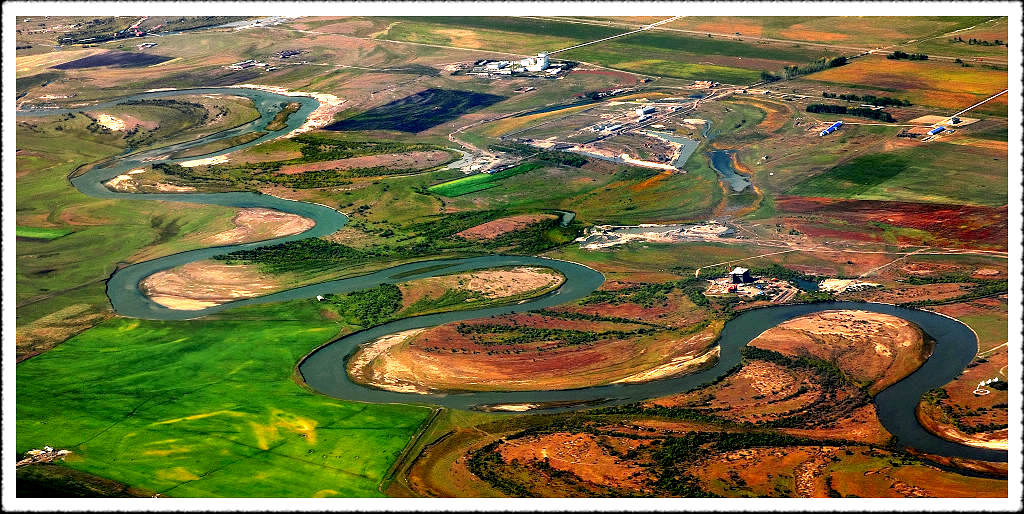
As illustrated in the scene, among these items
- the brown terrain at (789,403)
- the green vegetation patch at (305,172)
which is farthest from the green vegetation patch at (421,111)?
the brown terrain at (789,403)

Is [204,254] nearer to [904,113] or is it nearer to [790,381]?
[790,381]

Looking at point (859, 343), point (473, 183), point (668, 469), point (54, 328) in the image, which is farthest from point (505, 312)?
point (54, 328)

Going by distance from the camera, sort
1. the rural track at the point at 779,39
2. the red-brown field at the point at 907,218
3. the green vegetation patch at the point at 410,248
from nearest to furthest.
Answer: the red-brown field at the point at 907,218 → the green vegetation patch at the point at 410,248 → the rural track at the point at 779,39

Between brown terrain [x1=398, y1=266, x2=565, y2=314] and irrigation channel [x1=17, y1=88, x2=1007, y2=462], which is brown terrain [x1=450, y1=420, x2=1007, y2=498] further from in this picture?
brown terrain [x1=398, y1=266, x2=565, y2=314]

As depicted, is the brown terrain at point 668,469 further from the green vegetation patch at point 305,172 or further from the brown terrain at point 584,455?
the green vegetation patch at point 305,172

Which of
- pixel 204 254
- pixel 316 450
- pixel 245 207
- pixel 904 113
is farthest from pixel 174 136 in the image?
pixel 904 113

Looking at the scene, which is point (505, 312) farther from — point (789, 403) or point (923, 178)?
point (923, 178)
